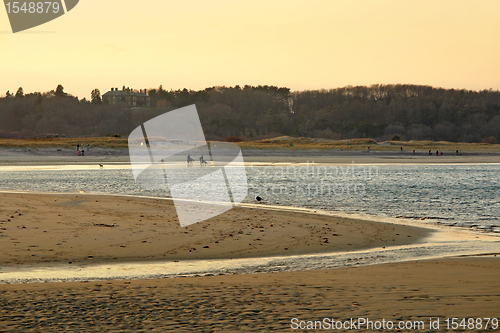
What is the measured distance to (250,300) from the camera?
6938 mm

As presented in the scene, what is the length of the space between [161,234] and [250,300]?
22.2 ft

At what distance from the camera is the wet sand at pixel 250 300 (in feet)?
19.2

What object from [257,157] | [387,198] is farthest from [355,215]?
[257,157]

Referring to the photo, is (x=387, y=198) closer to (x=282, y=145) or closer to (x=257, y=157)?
(x=257, y=157)

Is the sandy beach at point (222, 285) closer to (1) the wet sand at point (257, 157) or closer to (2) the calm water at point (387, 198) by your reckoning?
(2) the calm water at point (387, 198)

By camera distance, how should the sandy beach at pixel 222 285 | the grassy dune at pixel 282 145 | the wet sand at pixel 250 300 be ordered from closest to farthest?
1. the wet sand at pixel 250 300
2. the sandy beach at pixel 222 285
3. the grassy dune at pixel 282 145

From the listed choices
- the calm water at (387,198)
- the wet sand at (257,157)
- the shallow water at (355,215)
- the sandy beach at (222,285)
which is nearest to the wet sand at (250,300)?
the sandy beach at (222,285)

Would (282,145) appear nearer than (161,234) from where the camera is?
No

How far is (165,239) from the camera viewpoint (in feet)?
41.5

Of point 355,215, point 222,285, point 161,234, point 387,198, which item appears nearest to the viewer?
point 222,285

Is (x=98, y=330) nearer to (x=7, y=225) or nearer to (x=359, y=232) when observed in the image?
(x=7, y=225)

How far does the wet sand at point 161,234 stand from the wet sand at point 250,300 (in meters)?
2.80

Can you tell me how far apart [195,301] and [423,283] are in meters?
3.81

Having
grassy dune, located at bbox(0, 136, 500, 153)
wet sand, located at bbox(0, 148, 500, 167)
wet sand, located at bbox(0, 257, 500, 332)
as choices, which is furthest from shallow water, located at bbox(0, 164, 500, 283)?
grassy dune, located at bbox(0, 136, 500, 153)
